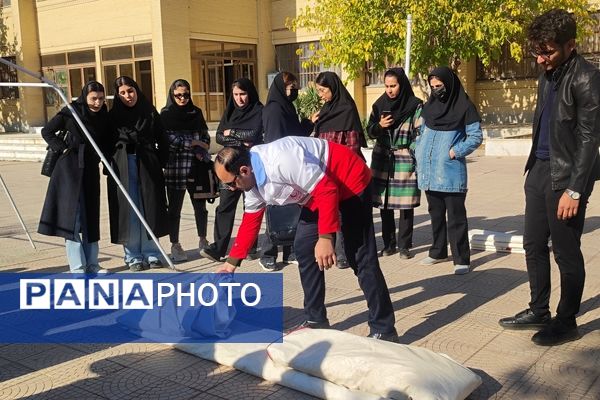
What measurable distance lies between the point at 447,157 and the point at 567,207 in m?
1.85

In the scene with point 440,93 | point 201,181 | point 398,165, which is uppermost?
point 440,93

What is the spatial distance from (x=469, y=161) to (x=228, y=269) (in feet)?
36.4

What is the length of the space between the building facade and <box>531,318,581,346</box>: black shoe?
47.9ft

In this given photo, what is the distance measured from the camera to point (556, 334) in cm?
358

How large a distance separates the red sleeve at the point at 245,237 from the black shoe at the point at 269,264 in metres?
2.04

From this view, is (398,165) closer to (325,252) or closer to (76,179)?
(325,252)

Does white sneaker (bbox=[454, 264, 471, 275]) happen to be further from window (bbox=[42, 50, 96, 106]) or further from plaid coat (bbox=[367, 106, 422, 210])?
window (bbox=[42, 50, 96, 106])

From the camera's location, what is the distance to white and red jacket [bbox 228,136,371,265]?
10.3 ft

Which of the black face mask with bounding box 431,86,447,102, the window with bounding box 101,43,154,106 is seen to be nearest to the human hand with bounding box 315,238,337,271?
the black face mask with bounding box 431,86,447,102

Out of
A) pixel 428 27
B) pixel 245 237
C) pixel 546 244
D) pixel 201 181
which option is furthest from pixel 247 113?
pixel 428 27

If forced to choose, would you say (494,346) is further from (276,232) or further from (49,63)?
(49,63)

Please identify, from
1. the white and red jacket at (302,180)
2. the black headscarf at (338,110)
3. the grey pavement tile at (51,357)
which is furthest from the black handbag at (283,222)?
the black headscarf at (338,110)

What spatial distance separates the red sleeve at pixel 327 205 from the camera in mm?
3133

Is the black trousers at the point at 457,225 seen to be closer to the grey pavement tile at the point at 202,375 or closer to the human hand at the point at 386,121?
the human hand at the point at 386,121
